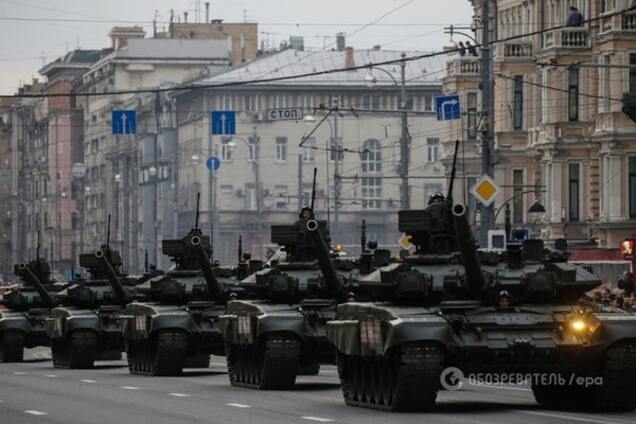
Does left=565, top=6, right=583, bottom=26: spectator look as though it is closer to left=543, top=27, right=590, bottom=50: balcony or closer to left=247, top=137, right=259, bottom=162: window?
left=543, top=27, right=590, bottom=50: balcony

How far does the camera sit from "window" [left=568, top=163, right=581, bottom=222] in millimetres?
70500

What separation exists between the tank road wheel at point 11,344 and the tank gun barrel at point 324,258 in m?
15.2

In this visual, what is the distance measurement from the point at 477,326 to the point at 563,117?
45.3 m

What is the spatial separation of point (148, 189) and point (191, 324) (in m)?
112

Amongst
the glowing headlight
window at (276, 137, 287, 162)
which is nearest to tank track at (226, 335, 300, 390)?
the glowing headlight

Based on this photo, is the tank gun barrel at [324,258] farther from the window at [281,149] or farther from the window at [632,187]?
the window at [281,149]

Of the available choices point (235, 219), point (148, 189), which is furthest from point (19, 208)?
point (235, 219)

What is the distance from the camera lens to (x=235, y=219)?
128 meters

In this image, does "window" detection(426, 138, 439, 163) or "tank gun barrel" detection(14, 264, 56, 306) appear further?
"window" detection(426, 138, 439, 163)

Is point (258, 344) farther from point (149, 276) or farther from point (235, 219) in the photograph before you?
point (235, 219)

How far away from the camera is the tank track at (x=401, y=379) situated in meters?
25.1

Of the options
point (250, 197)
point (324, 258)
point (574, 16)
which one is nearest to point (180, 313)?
point (324, 258)

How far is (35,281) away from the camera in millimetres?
48375

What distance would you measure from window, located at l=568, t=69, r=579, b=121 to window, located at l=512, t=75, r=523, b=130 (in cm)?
513
